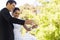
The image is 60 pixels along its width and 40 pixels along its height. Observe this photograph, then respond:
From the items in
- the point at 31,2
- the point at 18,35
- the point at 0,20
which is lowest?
the point at 18,35

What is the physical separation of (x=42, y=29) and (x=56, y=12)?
10.8 inches

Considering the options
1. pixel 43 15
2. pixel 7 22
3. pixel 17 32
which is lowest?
pixel 17 32

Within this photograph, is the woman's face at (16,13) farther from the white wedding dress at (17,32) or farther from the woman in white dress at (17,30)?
the white wedding dress at (17,32)

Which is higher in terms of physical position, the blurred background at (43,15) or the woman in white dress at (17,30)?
the blurred background at (43,15)

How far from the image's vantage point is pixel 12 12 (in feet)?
9.52

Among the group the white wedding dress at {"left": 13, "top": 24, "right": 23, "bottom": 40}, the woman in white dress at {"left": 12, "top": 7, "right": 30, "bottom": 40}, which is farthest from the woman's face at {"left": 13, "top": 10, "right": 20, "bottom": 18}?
the white wedding dress at {"left": 13, "top": 24, "right": 23, "bottom": 40}

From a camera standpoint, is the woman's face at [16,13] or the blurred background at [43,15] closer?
the blurred background at [43,15]

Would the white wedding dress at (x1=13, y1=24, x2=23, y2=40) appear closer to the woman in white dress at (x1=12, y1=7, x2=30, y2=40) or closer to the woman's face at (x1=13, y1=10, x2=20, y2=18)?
Answer: the woman in white dress at (x1=12, y1=7, x2=30, y2=40)

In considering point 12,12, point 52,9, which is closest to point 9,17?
point 12,12

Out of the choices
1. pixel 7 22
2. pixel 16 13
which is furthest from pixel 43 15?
pixel 7 22

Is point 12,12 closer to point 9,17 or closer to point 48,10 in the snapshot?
point 9,17

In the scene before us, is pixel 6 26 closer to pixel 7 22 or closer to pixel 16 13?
pixel 7 22

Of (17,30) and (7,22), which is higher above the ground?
(7,22)

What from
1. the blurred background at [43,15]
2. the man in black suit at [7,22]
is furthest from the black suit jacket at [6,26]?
the blurred background at [43,15]
